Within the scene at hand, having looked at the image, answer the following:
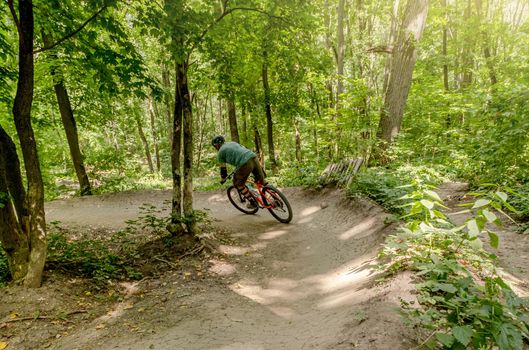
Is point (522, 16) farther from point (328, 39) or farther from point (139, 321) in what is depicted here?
point (139, 321)

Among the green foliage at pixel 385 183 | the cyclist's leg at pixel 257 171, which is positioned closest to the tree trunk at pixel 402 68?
the green foliage at pixel 385 183

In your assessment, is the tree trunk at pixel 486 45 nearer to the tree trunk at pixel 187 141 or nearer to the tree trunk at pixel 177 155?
the tree trunk at pixel 187 141

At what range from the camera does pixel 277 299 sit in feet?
15.5

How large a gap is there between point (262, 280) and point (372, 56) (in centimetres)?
1888

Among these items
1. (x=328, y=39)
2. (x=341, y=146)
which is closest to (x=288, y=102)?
(x=341, y=146)

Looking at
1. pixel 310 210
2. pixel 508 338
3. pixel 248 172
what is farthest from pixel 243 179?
pixel 508 338

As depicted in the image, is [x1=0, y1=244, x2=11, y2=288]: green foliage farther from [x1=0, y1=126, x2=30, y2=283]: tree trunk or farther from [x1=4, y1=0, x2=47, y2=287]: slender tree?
[x1=4, y1=0, x2=47, y2=287]: slender tree

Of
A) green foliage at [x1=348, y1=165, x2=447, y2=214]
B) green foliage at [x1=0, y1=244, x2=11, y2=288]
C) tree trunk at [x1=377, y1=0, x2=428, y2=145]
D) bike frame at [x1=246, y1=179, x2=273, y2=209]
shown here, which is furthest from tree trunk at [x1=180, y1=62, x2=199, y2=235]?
tree trunk at [x1=377, y1=0, x2=428, y2=145]

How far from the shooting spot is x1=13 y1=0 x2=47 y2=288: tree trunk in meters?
4.29

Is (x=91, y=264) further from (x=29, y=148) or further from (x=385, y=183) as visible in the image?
(x=385, y=183)

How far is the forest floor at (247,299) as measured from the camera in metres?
3.28

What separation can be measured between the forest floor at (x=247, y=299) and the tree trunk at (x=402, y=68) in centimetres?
379

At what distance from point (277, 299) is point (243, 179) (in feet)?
12.4

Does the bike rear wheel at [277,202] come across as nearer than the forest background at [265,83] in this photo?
No
